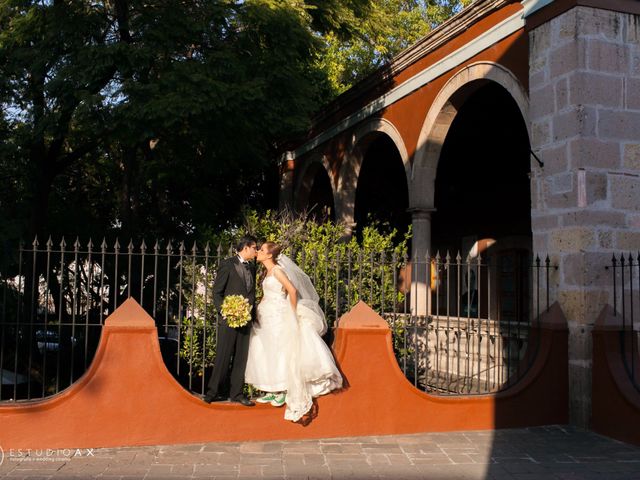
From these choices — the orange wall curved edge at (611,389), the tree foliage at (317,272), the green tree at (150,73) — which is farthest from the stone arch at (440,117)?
the orange wall curved edge at (611,389)

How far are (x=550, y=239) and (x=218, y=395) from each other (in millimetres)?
3995

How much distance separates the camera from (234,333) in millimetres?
6242

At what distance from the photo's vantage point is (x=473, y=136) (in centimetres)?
1388

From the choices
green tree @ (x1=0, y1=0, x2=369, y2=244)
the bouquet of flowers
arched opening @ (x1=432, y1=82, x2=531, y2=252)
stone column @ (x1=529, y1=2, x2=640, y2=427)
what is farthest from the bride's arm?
arched opening @ (x1=432, y1=82, x2=531, y2=252)

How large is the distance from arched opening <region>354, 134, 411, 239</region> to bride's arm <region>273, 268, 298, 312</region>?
10.3 metres

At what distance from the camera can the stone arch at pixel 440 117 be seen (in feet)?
31.3

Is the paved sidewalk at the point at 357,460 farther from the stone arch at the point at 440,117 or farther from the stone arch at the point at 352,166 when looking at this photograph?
the stone arch at the point at 352,166

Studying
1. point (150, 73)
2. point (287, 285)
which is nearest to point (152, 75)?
point (150, 73)

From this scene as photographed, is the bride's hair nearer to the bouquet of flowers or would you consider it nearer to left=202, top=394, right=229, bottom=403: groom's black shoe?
the bouquet of flowers

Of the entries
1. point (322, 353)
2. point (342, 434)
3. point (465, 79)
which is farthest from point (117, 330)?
point (465, 79)

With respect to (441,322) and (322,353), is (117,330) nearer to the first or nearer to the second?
(322,353)

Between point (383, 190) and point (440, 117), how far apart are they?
7018 mm

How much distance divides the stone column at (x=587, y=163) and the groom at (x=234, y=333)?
134 inches

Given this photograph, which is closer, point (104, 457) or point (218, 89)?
point (104, 457)
